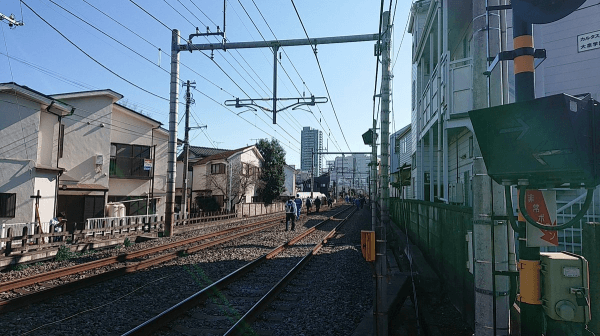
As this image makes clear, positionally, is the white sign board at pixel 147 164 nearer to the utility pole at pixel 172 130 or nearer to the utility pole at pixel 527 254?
the utility pole at pixel 172 130

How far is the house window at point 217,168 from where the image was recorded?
3781cm

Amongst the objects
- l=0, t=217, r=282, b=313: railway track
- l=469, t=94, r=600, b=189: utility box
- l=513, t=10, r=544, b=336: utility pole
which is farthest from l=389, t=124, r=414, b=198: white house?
l=469, t=94, r=600, b=189: utility box

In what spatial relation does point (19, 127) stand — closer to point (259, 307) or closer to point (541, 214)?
point (259, 307)

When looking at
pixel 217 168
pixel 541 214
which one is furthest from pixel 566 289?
pixel 217 168

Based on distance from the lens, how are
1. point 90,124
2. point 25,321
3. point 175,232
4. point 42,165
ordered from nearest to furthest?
point 25,321, point 42,165, point 175,232, point 90,124

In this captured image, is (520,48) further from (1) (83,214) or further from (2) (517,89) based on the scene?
(1) (83,214)

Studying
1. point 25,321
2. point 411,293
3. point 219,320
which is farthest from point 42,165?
point 411,293

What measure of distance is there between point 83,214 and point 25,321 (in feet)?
55.9

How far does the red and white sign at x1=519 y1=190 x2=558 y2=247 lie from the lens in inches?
120

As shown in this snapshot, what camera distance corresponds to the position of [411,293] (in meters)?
7.59

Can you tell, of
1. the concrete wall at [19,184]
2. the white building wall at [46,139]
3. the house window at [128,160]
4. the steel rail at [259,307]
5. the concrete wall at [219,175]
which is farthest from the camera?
the concrete wall at [219,175]

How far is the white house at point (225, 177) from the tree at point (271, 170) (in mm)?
2867

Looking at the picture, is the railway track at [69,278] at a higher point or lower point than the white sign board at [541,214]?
lower

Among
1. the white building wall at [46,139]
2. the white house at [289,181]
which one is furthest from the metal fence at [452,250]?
the white house at [289,181]
